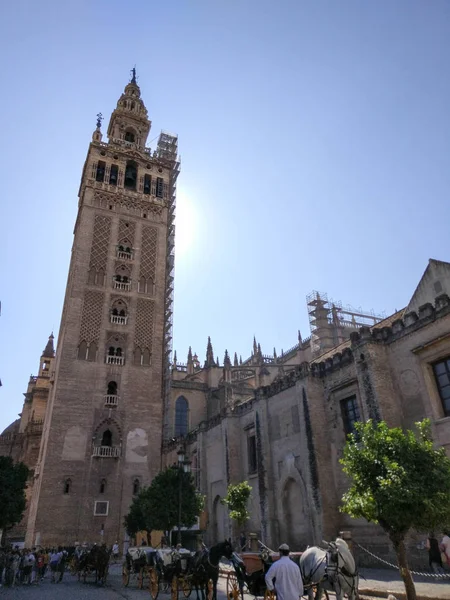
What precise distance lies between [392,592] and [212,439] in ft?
62.3

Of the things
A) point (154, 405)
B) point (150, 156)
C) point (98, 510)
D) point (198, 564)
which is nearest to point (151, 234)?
point (150, 156)

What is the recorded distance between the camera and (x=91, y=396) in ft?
97.6

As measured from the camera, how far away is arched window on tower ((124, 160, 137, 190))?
39844mm

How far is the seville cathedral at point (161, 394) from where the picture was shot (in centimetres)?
1764

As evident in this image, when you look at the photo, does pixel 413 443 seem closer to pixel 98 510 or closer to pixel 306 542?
pixel 306 542

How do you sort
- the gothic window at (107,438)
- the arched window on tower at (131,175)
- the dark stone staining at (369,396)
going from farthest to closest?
the arched window on tower at (131,175), the gothic window at (107,438), the dark stone staining at (369,396)

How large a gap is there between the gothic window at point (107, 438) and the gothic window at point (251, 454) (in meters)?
9.39

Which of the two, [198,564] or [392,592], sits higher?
[198,564]

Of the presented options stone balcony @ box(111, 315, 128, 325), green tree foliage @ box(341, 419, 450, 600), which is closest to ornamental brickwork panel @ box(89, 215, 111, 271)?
stone balcony @ box(111, 315, 128, 325)

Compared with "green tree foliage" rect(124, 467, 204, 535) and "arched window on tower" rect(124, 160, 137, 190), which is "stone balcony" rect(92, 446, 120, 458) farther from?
"arched window on tower" rect(124, 160, 137, 190)

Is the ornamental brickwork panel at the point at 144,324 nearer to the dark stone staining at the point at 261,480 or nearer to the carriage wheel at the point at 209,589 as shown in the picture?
the dark stone staining at the point at 261,480

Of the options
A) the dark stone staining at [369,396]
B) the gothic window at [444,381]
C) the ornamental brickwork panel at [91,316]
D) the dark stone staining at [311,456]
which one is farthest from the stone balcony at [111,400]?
the gothic window at [444,381]

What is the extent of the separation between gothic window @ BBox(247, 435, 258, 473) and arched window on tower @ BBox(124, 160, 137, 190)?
78.4ft

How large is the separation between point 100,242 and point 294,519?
78.0ft
